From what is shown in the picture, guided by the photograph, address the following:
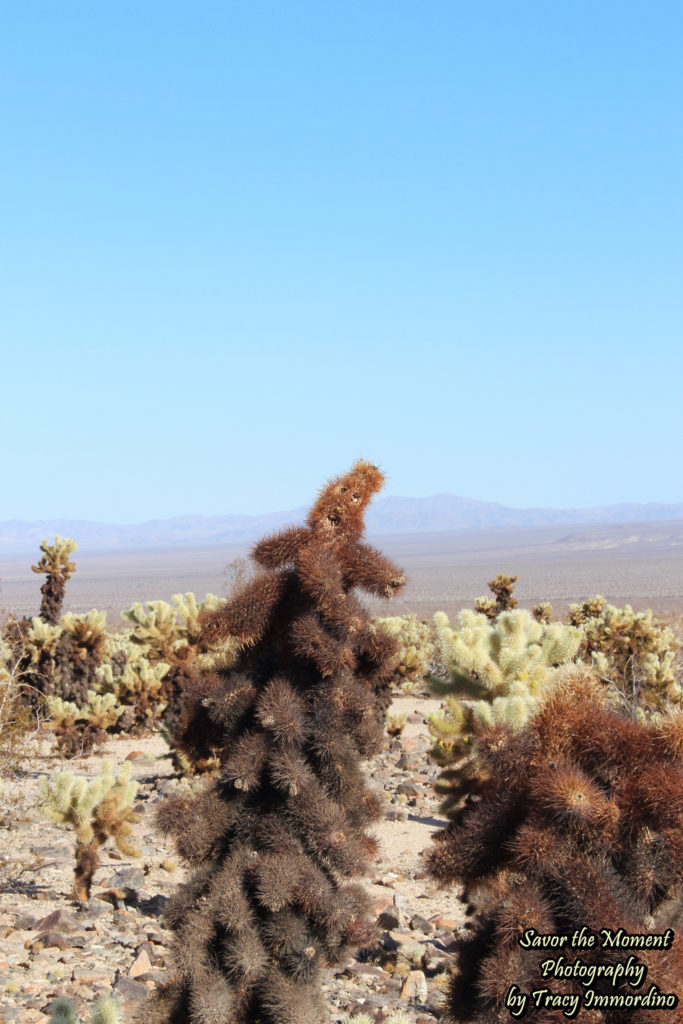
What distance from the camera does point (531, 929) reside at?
2801 mm

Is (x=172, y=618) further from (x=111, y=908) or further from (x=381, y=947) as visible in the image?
(x=381, y=947)

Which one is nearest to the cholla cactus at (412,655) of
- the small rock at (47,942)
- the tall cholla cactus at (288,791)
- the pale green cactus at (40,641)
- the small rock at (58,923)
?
the pale green cactus at (40,641)

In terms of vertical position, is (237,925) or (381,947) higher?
(237,925)

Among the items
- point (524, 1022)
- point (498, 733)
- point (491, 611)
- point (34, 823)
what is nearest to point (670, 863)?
point (524, 1022)

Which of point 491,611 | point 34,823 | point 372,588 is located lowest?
point 34,823

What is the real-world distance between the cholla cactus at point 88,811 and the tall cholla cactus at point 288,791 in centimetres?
269

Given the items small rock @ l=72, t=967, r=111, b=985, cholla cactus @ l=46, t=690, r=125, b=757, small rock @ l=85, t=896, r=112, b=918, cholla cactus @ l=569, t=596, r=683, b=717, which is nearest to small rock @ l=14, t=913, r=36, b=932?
small rock @ l=85, t=896, r=112, b=918

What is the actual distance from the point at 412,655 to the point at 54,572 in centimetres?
670

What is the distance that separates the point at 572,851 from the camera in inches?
116

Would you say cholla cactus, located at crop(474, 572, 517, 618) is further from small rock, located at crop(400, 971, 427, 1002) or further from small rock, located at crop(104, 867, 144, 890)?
small rock, located at crop(400, 971, 427, 1002)

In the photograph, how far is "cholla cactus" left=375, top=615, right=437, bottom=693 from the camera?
18.5 meters

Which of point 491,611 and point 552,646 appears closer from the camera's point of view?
point 552,646

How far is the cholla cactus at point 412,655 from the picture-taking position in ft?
60.6

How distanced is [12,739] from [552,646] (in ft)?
13.7
